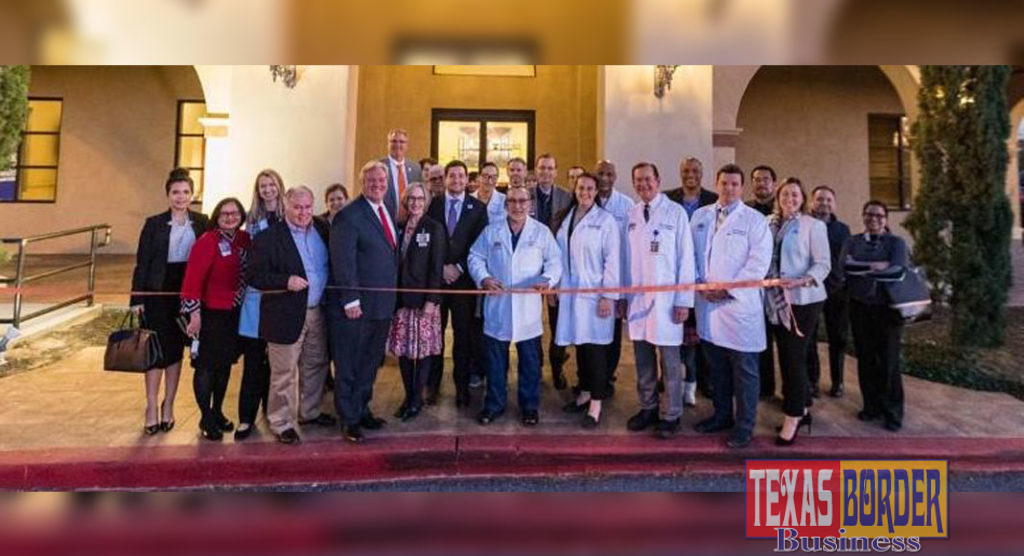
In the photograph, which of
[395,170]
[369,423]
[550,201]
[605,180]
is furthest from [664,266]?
[395,170]

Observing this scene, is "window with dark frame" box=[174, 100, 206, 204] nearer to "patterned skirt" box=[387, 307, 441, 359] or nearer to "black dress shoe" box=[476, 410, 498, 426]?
"patterned skirt" box=[387, 307, 441, 359]

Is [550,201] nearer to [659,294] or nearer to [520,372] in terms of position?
[659,294]

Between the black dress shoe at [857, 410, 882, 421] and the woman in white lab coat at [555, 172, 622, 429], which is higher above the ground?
the woman in white lab coat at [555, 172, 622, 429]

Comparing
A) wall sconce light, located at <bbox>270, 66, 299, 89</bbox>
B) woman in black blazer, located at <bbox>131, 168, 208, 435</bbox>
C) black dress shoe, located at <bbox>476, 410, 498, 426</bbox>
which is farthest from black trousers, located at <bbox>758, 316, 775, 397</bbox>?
wall sconce light, located at <bbox>270, 66, 299, 89</bbox>

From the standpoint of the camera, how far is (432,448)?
3.99m

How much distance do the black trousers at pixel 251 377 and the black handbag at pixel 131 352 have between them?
0.58 metres

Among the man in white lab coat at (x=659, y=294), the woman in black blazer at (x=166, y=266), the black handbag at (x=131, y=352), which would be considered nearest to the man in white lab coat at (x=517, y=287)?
the man in white lab coat at (x=659, y=294)

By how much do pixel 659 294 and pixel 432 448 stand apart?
2038 mm

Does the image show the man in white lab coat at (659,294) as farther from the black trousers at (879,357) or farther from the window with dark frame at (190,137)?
the window with dark frame at (190,137)

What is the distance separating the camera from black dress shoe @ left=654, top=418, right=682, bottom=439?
4.19 metres

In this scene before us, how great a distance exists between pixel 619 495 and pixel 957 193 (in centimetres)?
583

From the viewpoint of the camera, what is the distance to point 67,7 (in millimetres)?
3410

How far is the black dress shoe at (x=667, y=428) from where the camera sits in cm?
419

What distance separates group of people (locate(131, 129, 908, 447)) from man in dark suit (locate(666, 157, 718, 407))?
2cm
